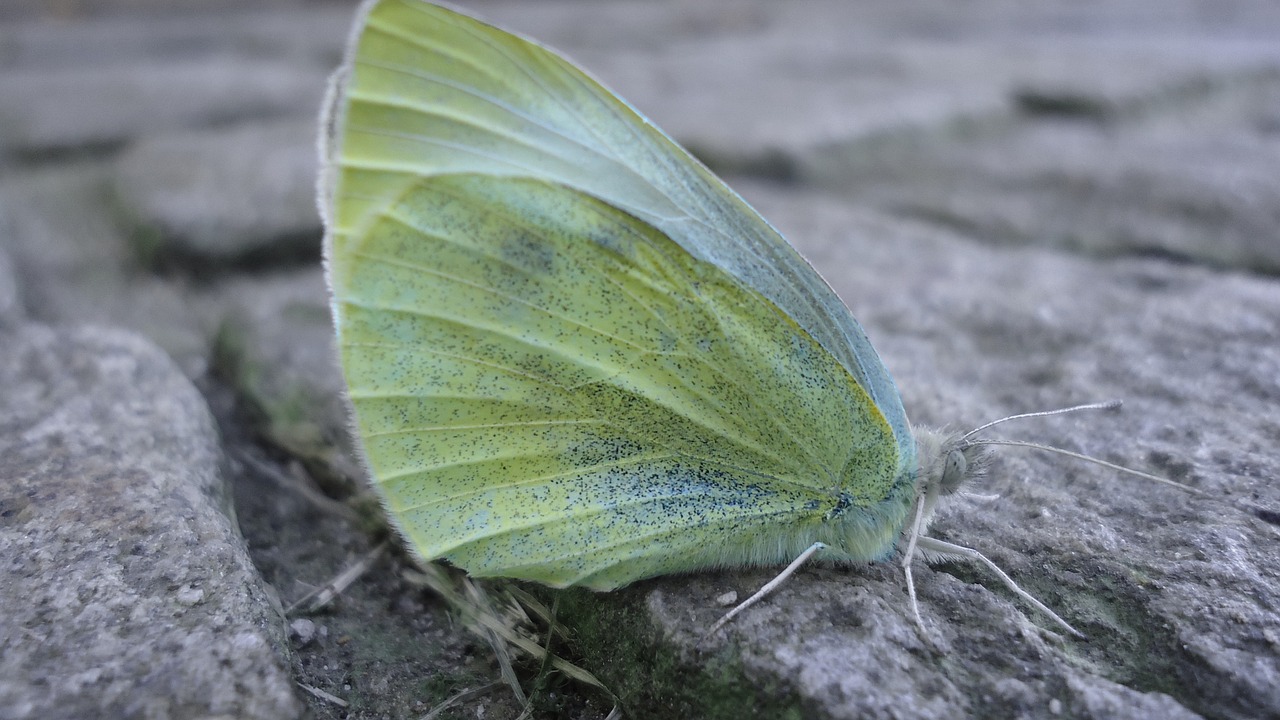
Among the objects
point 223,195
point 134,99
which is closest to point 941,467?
point 223,195

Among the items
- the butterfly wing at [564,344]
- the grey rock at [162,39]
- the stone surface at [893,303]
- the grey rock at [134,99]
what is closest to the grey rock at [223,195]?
the stone surface at [893,303]

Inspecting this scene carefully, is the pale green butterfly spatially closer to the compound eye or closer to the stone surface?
the compound eye

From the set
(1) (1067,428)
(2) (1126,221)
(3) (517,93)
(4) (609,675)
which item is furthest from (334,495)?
(2) (1126,221)

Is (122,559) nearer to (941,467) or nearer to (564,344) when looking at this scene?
(564,344)

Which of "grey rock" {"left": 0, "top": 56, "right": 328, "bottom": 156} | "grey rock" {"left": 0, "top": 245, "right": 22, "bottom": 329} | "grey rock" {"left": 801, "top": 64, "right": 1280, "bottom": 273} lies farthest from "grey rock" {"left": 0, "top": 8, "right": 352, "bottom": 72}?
"grey rock" {"left": 801, "top": 64, "right": 1280, "bottom": 273}

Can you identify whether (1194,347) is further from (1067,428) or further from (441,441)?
(441,441)
